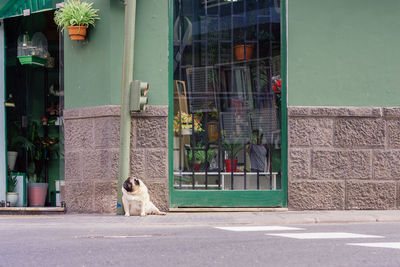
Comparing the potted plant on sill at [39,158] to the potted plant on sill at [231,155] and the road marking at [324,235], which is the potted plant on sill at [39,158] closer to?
the potted plant on sill at [231,155]

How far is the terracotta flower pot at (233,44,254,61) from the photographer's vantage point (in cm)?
1182

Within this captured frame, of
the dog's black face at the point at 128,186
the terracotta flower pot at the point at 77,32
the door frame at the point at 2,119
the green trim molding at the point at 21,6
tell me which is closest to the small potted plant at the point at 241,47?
the terracotta flower pot at the point at 77,32

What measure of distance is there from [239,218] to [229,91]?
103 inches

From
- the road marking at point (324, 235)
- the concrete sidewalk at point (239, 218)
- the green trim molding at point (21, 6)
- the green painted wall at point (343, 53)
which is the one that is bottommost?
the concrete sidewalk at point (239, 218)

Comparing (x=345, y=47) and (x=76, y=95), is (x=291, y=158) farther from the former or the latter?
(x=76, y=95)

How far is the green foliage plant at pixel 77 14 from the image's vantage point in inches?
446

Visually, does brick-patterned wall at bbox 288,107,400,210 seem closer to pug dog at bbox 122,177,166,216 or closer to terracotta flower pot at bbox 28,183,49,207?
pug dog at bbox 122,177,166,216

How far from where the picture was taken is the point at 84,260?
18.0 feet

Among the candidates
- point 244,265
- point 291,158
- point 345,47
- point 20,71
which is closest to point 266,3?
point 345,47

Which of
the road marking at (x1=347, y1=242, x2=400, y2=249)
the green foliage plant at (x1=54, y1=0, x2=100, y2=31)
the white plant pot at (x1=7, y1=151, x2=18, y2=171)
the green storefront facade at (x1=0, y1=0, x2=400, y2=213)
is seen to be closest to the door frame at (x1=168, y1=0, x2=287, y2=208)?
the green storefront facade at (x1=0, y1=0, x2=400, y2=213)

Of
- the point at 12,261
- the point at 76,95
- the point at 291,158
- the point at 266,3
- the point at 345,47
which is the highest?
the point at 266,3

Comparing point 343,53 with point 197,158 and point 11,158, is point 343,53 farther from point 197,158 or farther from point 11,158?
point 11,158

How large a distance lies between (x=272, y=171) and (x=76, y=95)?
3698 millimetres

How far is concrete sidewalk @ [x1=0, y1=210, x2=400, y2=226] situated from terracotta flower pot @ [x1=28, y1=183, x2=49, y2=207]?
2018 millimetres
